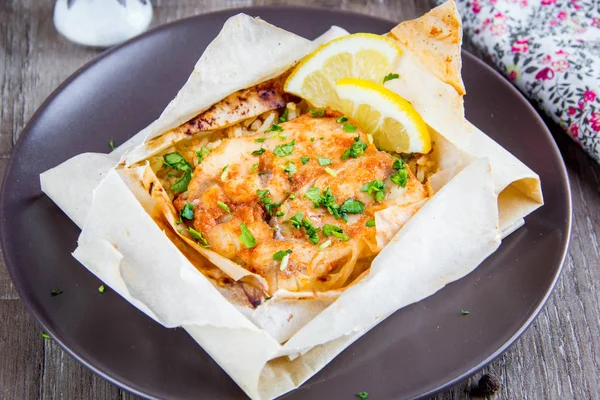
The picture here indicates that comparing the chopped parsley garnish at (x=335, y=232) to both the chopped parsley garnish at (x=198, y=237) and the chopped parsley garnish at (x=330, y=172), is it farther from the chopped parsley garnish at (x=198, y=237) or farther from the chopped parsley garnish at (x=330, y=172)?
the chopped parsley garnish at (x=198, y=237)

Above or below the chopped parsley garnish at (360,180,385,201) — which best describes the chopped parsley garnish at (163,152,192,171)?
above

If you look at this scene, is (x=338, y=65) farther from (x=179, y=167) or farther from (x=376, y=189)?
(x=179, y=167)

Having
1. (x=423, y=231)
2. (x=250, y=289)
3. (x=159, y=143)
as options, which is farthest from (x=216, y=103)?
(x=423, y=231)

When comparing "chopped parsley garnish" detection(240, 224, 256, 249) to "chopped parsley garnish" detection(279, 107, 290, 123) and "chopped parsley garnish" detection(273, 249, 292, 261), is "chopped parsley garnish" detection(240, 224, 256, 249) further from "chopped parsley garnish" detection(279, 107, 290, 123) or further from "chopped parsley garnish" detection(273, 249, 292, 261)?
"chopped parsley garnish" detection(279, 107, 290, 123)

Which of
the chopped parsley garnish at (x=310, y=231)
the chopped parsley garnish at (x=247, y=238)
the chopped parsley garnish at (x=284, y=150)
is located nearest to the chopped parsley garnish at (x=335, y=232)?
the chopped parsley garnish at (x=310, y=231)

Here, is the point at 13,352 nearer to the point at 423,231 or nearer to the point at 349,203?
the point at 349,203

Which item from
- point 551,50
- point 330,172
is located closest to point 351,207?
point 330,172

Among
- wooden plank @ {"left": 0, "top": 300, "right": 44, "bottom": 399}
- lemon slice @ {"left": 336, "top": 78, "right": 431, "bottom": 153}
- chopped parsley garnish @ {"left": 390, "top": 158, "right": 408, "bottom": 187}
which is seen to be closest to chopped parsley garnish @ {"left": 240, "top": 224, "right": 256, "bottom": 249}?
chopped parsley garnish @ {"left": 390, "top": 158, "right": 408, "bottom": 187}
